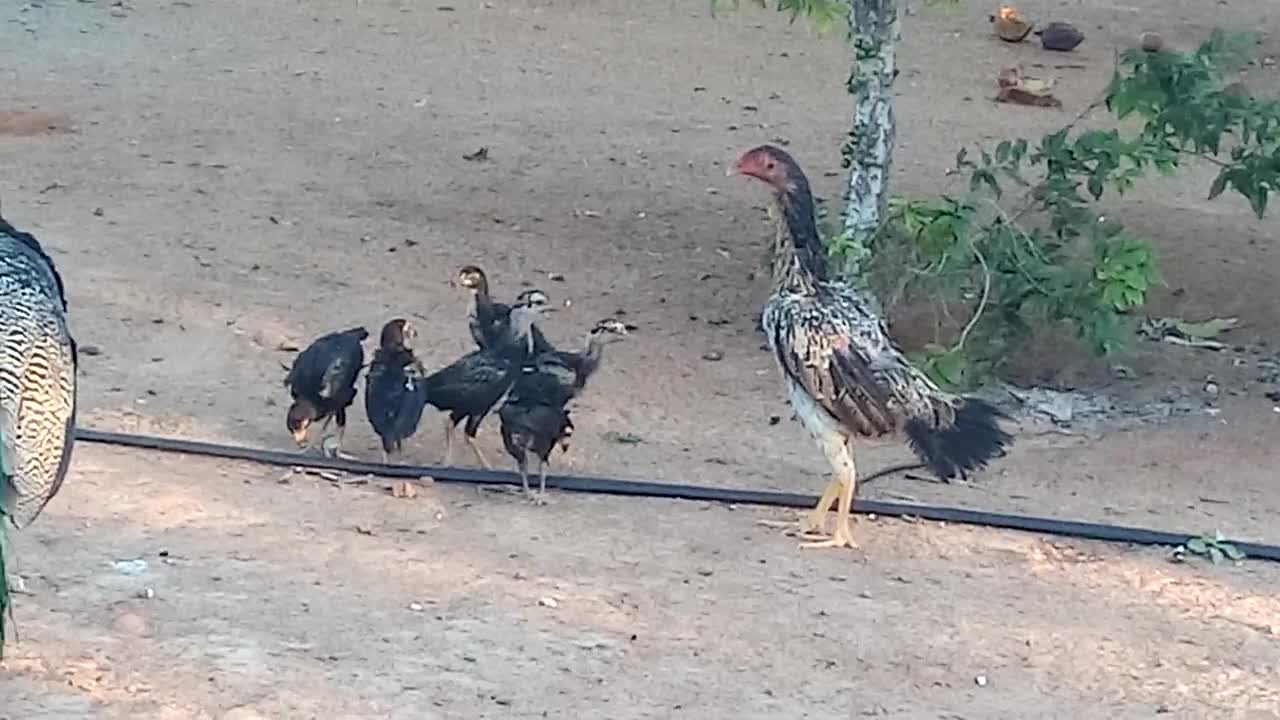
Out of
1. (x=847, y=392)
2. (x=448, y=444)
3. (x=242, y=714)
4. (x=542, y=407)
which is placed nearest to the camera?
(x=242, y=714)

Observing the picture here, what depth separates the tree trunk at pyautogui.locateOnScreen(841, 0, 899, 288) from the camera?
8070 millimetres

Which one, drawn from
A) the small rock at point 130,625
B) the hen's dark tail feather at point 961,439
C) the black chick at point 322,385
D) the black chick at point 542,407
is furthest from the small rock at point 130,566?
the hen's dark tail feather at point 961,439

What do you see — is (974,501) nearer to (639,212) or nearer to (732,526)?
(732,526)

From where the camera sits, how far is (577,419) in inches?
281

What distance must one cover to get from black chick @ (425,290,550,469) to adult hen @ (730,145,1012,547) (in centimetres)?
87

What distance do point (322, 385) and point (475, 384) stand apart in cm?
46

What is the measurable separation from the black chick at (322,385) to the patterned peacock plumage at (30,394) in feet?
4.88

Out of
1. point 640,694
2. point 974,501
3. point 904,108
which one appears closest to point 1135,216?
point 904,108

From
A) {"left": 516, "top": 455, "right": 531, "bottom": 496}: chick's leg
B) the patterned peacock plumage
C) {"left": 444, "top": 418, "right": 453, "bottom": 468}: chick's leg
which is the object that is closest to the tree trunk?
{"left": 444, "top": 418, "right": 453, "bottom": 468}: chick's leg

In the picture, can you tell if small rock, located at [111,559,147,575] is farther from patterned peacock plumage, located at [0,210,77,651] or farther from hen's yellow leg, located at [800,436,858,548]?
hen's yellow leg, located at [800,436,858,548]

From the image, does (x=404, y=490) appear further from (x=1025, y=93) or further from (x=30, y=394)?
(x=1025, y=93)

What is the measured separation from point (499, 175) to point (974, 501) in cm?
422

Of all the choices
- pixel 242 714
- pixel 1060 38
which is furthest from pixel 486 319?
pixel 1060 38

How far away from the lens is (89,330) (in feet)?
24.9
